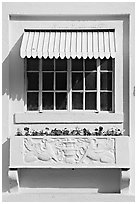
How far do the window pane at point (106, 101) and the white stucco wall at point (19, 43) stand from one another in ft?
1.56

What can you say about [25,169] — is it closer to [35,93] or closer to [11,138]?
[11,138]

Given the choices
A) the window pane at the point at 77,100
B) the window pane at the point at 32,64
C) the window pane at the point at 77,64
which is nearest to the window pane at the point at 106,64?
the window pane at the point at 77,64

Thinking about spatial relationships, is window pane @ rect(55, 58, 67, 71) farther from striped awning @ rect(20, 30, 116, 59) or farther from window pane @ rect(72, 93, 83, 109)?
window pane @ rect(72, 93, 83, 109)

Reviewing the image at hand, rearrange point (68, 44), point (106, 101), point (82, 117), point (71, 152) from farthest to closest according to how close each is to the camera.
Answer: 1. point (106, 101)
2. point (82, 117)
3. point (68, 44)
4. point (71, 152)

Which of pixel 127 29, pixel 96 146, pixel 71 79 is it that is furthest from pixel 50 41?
pixel 96 146

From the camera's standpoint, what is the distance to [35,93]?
1530 centimetres

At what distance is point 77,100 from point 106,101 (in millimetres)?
918

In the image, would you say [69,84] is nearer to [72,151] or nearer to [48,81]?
A: [48,81]

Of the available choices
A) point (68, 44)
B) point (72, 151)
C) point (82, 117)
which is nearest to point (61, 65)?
point (68, 44)

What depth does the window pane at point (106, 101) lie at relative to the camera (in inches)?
599

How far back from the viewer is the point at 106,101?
49.9ft

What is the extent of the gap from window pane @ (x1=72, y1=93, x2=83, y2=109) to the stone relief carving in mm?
1226

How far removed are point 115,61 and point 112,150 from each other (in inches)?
110

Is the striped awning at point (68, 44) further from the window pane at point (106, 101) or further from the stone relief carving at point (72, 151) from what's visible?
the stone relief carving at point (72, 151)
